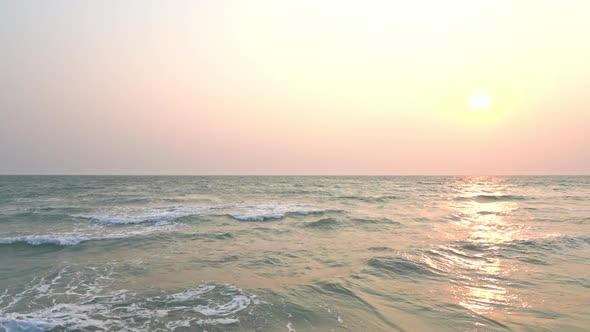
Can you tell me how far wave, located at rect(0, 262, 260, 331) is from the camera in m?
6.95

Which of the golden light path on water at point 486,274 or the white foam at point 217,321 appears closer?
the white foam at point 217,321

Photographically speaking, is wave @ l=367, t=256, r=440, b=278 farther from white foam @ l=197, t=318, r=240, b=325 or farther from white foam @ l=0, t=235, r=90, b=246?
white foam @ l=0, t=235, r=90, b=246

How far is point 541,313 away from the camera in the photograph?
24.1ft

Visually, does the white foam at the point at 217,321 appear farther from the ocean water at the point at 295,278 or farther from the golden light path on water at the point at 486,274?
the golden light path on water at the point at 486,274

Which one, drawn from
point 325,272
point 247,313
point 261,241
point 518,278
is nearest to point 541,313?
point 518,278

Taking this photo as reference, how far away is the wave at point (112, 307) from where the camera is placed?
6.95 metres

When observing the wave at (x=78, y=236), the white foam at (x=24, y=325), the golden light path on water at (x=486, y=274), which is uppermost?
the golden light path on water at (x=486, y=274)

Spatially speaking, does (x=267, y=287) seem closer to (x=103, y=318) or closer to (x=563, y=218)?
(x=103, y=318)

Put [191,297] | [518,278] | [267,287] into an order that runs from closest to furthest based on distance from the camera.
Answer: [191,297]
[267,287]
[518,278]

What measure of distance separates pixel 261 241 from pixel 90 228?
10923 mm

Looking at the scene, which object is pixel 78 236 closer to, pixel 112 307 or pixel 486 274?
pixel 112 307

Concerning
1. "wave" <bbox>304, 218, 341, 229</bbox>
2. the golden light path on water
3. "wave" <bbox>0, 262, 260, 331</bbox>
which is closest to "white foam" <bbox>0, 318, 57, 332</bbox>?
"wave" <bbox>0, 262, 260, 331</bbox>

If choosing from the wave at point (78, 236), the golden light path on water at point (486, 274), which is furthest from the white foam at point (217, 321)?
the wave at point (78, 236)

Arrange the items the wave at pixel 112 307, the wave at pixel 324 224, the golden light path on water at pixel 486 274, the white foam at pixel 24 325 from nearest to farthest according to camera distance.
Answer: the white foam at pixel 24 325, the wave at pixel 112 307, the golden light path on water at pixel 486 274, the wave at pixel 324 224
